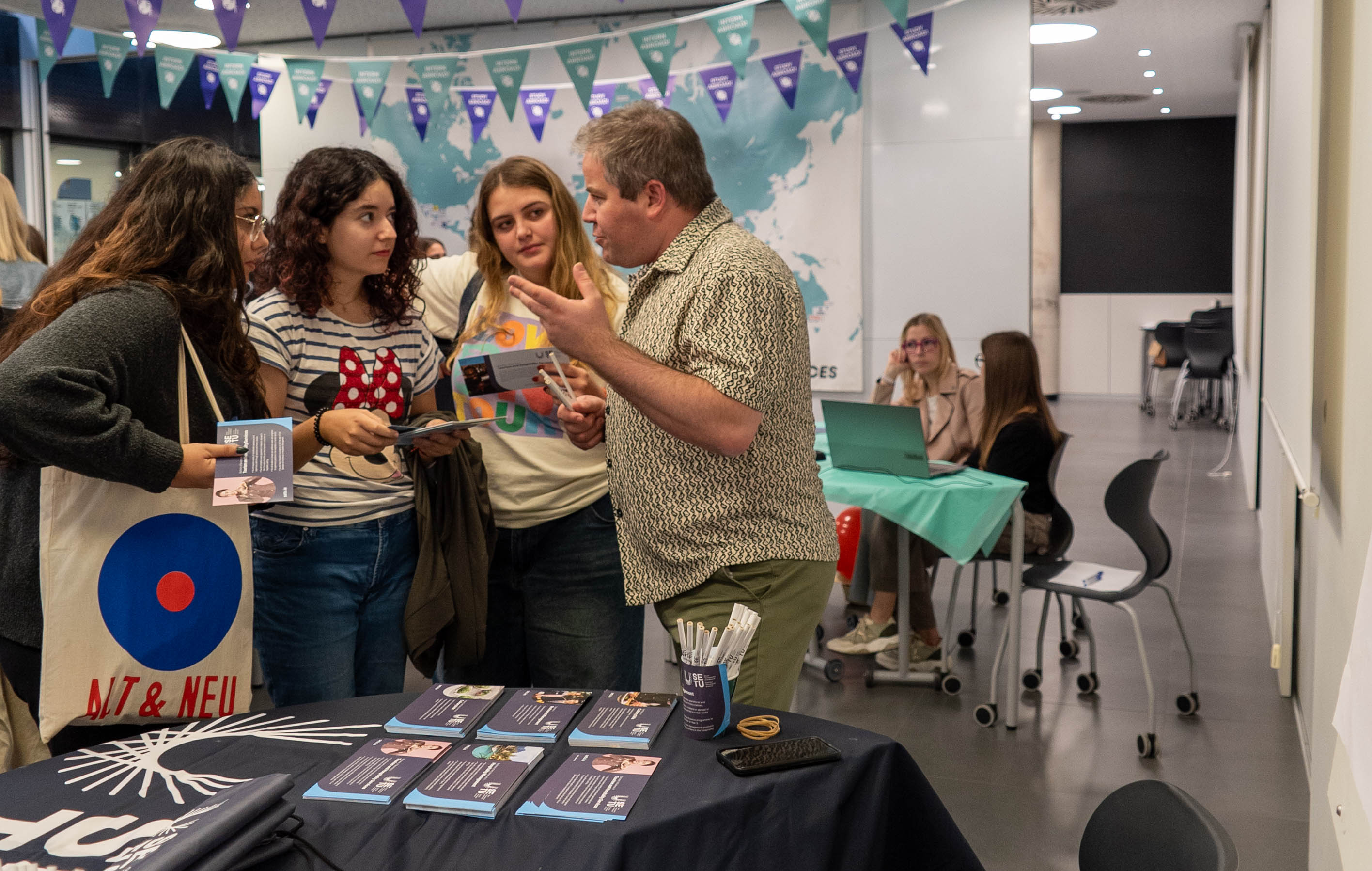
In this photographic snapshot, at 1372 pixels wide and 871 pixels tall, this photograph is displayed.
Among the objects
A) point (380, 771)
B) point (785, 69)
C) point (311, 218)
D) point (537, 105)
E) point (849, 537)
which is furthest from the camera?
point (537, 105)

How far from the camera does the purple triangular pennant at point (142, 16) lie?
4.28 meters

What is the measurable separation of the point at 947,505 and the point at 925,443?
0.49m

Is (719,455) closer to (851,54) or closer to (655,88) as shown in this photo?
(851,54)

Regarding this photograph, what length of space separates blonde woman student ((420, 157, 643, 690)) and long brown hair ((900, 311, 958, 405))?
238cm

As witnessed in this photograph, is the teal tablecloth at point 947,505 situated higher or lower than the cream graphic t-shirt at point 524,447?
lower

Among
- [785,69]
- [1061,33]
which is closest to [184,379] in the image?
[785,69]

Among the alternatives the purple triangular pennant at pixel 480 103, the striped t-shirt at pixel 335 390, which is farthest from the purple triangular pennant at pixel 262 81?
the striped t-shirt at pixel 335 390

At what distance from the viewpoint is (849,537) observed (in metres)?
4.74

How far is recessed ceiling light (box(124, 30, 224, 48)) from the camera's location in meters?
7.05

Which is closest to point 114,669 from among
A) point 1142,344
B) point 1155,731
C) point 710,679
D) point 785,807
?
point 710,679

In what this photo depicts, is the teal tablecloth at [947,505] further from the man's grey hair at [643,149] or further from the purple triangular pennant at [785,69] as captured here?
the purple triangular pennant at [785,69]

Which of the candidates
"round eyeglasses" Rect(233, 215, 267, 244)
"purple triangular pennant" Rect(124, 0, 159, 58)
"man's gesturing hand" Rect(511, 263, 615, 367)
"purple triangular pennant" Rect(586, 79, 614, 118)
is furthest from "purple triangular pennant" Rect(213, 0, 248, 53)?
"man's gesturing hand" Rect(511, 263, 615, 367)

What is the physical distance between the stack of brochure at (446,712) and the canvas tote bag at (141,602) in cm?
37

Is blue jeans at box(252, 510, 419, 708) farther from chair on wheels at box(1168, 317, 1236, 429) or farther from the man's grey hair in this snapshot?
chair on wheels at box(1168, 317, 1236, 429)
